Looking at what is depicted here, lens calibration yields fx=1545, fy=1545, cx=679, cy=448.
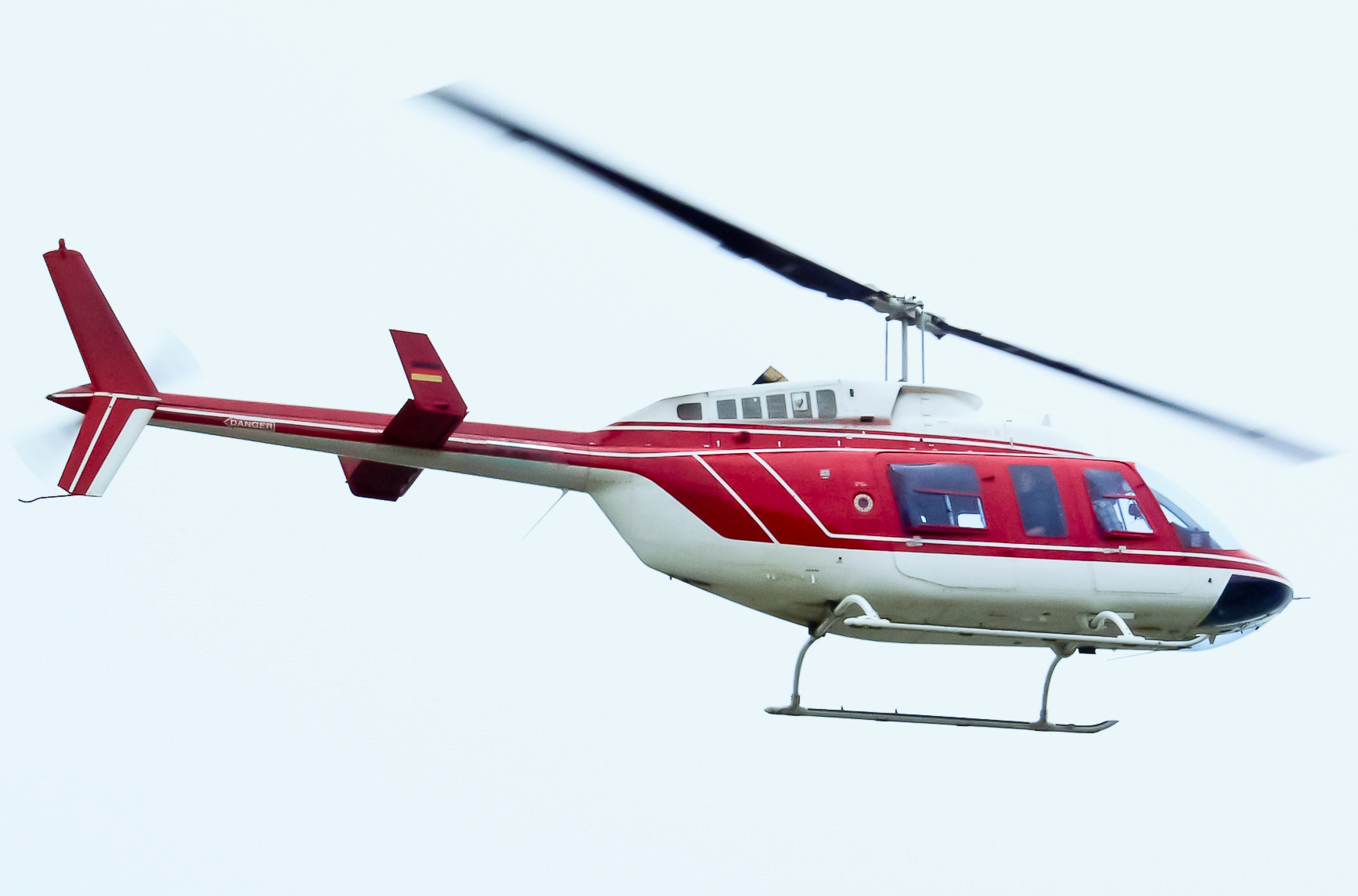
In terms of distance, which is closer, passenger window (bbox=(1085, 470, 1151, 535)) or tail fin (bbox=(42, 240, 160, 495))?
tail fin (bbox=(42, 240, 160, 495))

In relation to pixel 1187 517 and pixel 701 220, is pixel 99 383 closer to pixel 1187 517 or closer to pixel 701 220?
pixel 701 220

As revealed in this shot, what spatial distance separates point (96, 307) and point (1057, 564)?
7.43m

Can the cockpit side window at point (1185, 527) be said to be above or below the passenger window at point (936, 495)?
below

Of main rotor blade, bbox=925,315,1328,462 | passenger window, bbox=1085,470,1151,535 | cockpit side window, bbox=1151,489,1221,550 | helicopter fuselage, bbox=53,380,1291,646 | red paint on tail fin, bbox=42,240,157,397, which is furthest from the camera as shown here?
main rotor blade, bbox=925,315,1328,462

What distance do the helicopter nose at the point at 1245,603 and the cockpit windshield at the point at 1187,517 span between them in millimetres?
313

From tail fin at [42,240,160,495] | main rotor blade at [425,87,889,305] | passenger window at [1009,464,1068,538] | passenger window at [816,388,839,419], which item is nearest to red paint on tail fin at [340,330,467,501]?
tail fin at [42,240,160,495]

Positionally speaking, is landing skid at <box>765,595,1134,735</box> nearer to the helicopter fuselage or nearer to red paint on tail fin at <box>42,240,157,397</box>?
the helicopter fuselage

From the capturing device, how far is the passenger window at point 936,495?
1188cm

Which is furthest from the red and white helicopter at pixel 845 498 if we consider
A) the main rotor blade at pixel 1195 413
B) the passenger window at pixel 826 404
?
the main rotor blade at pixel 1195 413

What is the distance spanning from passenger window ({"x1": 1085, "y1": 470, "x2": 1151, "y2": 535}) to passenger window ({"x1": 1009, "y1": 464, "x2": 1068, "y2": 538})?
0.32 meters

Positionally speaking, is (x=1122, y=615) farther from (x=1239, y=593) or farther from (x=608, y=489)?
(x=608, y=489)

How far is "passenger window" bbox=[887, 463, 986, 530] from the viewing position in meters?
11.9

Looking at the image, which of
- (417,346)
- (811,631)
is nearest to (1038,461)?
(811,631)

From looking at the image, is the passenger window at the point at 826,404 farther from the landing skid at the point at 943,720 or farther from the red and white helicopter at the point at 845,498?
the landing skid at the point at 943,720
